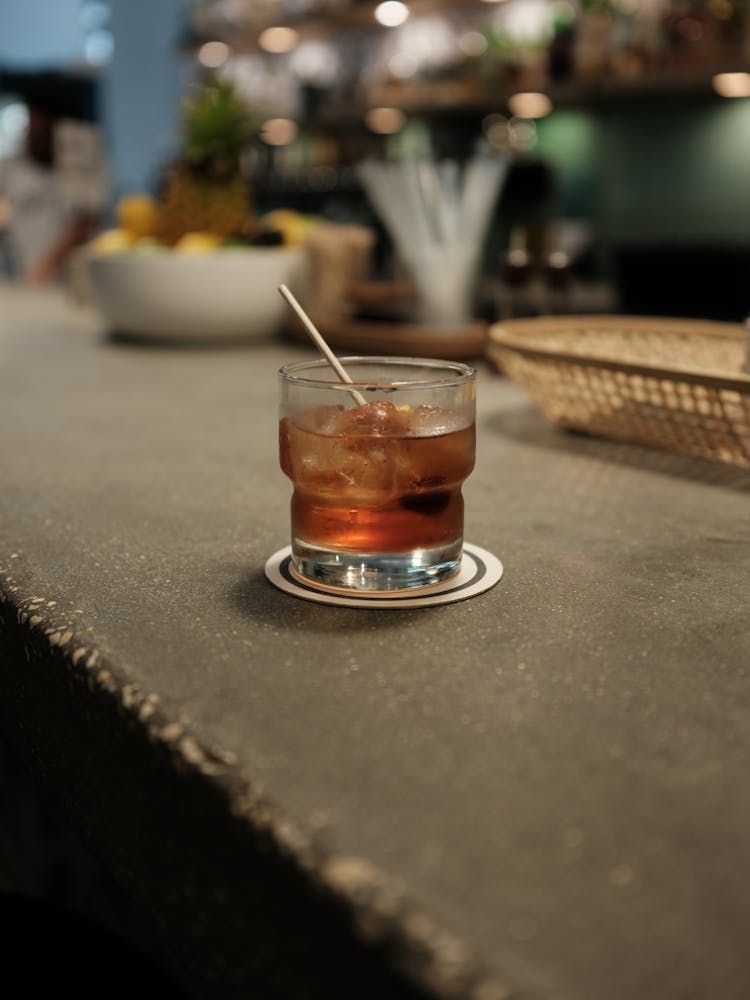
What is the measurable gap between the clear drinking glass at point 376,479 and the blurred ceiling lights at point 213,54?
18.3ft

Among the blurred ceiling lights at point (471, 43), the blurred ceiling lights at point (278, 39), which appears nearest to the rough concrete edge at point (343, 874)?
the blurred ceiling lights at point (471, 43)

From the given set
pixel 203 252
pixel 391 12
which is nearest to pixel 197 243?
pixel 203 252

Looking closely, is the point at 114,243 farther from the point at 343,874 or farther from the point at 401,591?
the point at 343,874

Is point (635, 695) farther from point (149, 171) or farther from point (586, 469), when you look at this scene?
point (149, 171)

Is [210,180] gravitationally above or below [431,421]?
above

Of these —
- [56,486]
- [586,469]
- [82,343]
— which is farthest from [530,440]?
[82,343]

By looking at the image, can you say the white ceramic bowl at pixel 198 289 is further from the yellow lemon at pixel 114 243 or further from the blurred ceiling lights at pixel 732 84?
the blurred ceiling lights at pixel 732 84

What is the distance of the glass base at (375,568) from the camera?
1.85 feet

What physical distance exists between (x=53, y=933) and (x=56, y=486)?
1.09 feet

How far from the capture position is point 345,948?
12.3 inches

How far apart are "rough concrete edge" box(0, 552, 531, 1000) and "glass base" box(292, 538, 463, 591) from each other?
0.14m

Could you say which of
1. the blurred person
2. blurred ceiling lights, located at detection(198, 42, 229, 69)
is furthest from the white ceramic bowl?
blurred ceiling lights, located at detection(198, 42, 229, 69)

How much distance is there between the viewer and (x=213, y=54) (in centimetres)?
582

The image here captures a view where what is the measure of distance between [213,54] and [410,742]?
608 centimetres
